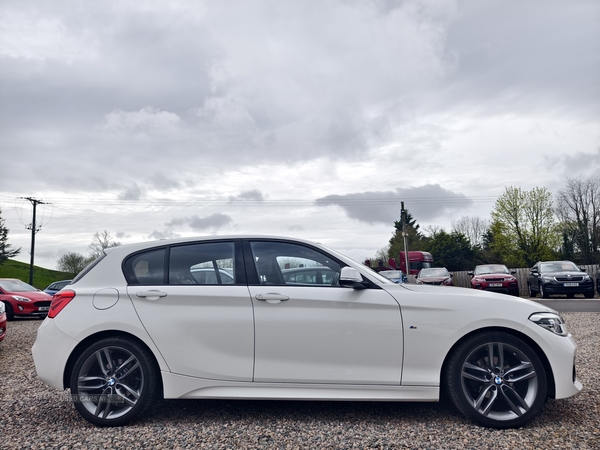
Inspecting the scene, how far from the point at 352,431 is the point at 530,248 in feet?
156

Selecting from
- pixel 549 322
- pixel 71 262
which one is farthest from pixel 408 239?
pixel 549 322

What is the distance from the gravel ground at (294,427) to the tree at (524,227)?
45.4 m

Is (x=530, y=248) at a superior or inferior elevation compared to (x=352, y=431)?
superior

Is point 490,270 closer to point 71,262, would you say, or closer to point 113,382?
point 113,382

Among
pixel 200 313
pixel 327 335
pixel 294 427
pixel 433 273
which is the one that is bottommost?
pixel 294 427

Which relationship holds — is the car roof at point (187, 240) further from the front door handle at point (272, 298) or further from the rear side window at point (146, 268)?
the front door handle at point (272, 298)

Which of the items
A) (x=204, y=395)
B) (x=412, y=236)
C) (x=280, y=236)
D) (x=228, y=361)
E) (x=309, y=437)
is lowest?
(x=309, y=437)

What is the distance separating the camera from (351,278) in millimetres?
4109

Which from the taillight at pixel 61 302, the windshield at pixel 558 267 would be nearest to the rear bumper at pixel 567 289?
the windshield at pixel 558 267

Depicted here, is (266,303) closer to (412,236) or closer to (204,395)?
(204,395)

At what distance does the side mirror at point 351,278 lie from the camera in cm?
411

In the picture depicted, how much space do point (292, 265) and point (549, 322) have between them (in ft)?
6.90

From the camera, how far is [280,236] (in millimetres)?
4602

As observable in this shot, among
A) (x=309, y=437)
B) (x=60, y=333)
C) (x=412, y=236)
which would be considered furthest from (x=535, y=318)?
(x=412, y=236)
